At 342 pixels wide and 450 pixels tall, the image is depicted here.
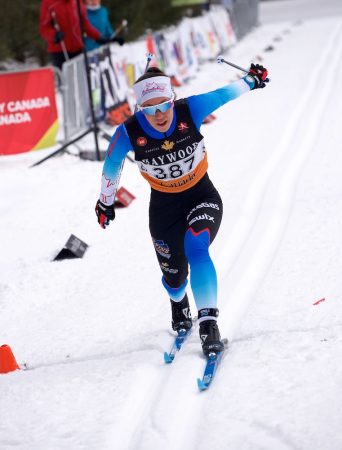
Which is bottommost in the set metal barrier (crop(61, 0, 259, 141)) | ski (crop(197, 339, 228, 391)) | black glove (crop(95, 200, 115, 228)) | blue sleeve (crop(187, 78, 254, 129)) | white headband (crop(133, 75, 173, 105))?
metal barrier (crop(61, 0, 259, 141))

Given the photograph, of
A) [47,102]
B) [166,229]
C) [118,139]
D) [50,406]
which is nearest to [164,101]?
[118,139]

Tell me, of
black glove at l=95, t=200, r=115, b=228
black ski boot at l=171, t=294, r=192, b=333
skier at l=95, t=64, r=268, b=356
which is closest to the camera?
skier at l=95, t=64, r=268, b=356

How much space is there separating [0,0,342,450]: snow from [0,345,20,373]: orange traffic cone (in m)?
0.11

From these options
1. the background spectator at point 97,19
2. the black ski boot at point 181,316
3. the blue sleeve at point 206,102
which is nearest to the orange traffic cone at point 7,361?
the black ski boot at point 181,316

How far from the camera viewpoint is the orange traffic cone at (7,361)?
16.9 ft

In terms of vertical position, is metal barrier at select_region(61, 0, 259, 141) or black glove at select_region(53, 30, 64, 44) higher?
black glove at select_region(53, 30, 64, 44)

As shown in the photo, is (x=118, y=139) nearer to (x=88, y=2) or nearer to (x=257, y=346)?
(x=257, y=346)

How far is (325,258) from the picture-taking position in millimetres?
6562

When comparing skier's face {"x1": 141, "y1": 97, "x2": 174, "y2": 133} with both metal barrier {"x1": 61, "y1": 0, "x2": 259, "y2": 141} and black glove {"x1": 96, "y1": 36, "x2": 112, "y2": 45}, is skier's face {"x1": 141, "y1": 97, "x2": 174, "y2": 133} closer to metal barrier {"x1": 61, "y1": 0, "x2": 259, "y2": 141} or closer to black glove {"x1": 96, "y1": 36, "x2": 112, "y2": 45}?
metal barrier {"x1": 61, "y1": 0, "x2": 259, "y2": 141}

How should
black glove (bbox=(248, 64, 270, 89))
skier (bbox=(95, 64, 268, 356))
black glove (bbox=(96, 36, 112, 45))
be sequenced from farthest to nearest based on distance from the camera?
black glove (bbox=(96, 36, 112, 45))
black glove (bbox=(248, 64, 270, 89))
skier (bbox=(95, 64, 268, 356))

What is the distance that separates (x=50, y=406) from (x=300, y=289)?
7.39ft

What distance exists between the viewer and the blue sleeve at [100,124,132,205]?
16.8ft

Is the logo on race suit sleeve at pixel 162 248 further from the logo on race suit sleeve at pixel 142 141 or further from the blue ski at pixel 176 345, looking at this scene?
the logo on race suit sleeve at pixel 142 141

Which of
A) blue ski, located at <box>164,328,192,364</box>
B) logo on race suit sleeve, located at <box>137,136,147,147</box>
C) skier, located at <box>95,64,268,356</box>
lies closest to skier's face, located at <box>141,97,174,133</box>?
skier, located at <box>95,64,268,356</box>
